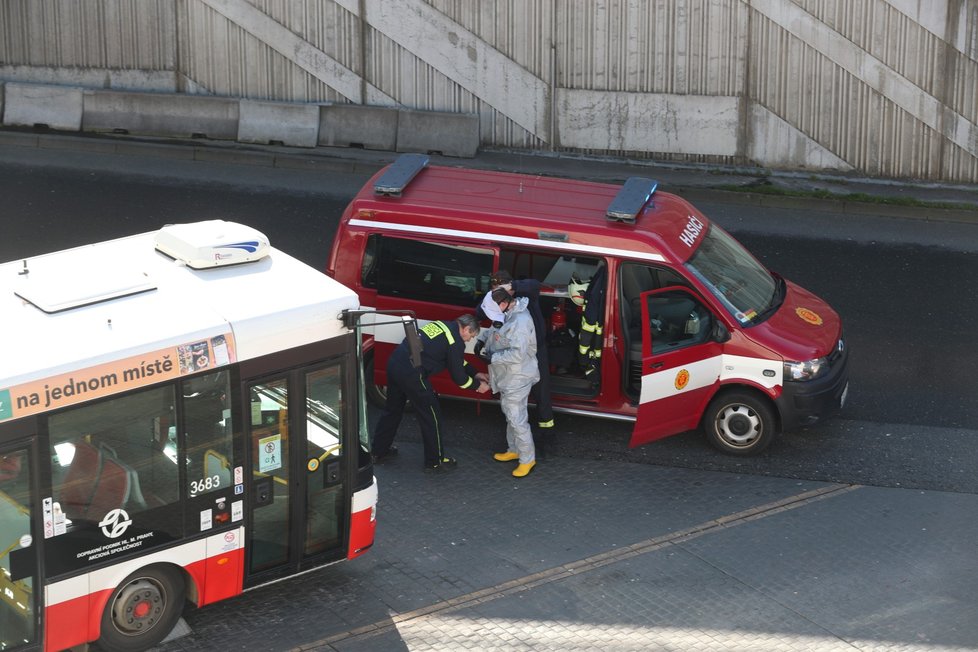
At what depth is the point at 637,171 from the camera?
19.3 m

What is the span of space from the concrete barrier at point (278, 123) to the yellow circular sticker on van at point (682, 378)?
976cm

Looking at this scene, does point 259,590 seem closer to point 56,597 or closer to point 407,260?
point 56,597

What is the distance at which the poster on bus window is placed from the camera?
26.4 feet

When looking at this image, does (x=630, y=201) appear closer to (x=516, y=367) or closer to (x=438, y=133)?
(x=516, y=367)

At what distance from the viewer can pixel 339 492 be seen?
9.59 m

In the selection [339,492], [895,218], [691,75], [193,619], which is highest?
[691,75]

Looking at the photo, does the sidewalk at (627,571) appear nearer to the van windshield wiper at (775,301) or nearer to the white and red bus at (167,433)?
the white and red bus at (167,433)

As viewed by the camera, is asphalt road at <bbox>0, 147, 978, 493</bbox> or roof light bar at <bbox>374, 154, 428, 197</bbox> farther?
roof light bar at <bbox>374, 154, 428, 197</bbox>

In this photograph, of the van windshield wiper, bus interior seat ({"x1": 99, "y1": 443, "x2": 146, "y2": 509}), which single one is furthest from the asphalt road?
bus interior seat ({"x1": 99, "y1": 443, "x2": 146, "y2": 509})

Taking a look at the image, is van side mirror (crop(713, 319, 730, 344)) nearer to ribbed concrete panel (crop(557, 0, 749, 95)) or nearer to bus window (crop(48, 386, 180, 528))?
bus window (crop(48, 386, 180, 528))

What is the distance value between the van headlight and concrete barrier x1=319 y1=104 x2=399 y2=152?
962 cm

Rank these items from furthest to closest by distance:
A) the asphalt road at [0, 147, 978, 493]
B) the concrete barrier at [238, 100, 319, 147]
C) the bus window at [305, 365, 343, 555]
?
the concrete barrier at [238, 100, 319, 147] → the asphalt road at [0, 147, 978, 493] → the bus window at [305, 365, 343, 555]

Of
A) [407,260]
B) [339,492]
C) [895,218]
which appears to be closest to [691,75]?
[895,218]

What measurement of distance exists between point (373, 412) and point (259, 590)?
121 inches
